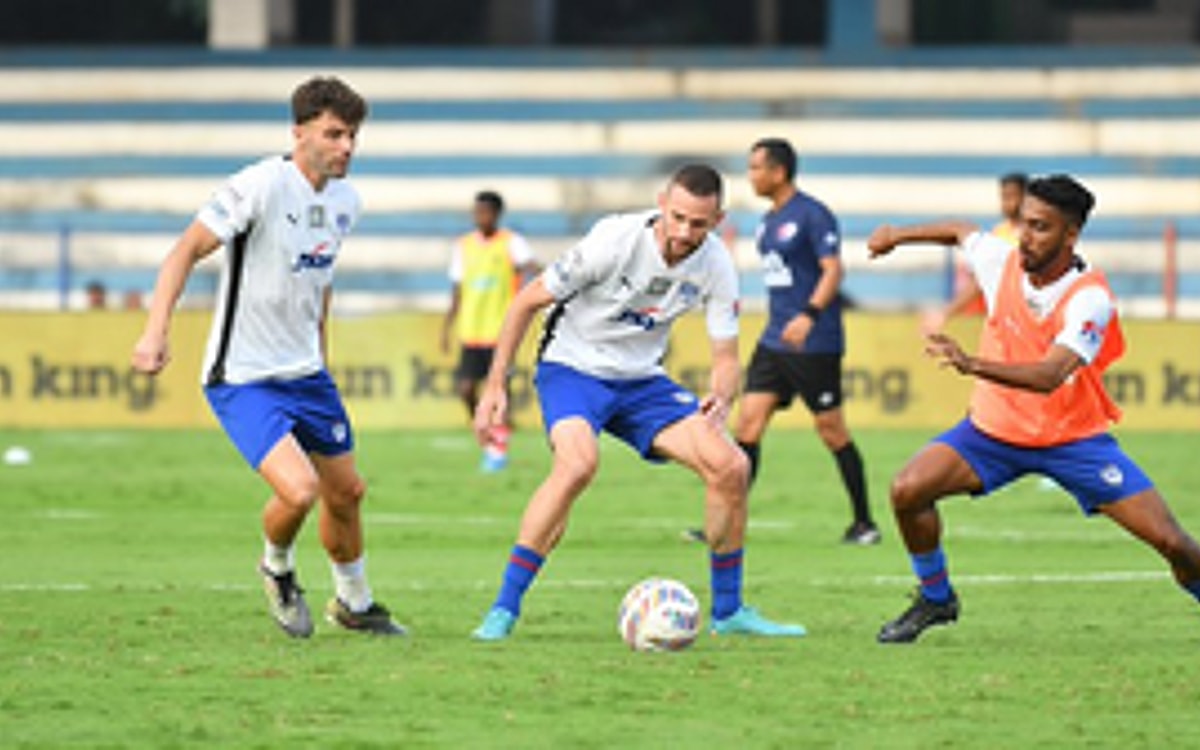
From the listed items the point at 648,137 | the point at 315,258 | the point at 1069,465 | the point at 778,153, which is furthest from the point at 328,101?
the point at 648,137

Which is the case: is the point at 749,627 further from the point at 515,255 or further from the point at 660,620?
the point at 515,255

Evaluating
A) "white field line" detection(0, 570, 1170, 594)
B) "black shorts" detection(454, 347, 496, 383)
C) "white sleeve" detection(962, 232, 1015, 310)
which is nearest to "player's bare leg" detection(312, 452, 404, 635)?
"white field line" detection(0, 570, 1170, 594)

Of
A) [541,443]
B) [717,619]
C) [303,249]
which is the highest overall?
[303,249]

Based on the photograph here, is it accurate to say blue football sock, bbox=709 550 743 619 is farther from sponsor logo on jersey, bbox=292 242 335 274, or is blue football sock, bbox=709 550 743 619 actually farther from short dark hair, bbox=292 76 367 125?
short dark hair, bbox=292 76 367 125

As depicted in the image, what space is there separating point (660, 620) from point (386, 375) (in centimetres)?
1621

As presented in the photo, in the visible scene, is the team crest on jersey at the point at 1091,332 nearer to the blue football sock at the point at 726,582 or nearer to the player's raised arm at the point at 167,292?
the blue football sock at the point at 726,582

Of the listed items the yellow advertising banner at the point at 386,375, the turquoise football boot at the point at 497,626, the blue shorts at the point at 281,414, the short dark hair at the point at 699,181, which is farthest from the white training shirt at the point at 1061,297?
the yellow advertising banner at the point at 386,375

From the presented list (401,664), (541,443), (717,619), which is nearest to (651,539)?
(717,619)

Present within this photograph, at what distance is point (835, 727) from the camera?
330 inches

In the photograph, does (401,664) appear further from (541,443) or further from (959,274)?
(959,274)

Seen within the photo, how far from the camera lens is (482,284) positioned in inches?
920

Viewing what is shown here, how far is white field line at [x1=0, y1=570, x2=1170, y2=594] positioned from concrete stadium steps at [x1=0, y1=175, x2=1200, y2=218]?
20.5m

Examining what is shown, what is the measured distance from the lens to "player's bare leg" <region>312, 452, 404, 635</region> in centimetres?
1088

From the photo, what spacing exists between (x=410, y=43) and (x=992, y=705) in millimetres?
32793
